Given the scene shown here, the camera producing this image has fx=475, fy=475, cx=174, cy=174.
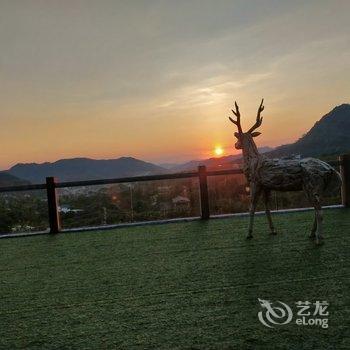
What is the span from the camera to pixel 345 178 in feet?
32.7

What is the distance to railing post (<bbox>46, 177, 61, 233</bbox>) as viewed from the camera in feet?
32.0

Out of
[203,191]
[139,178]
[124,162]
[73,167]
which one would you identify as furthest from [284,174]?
[73,167]

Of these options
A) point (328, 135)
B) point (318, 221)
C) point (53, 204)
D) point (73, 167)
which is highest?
point (328, 135)

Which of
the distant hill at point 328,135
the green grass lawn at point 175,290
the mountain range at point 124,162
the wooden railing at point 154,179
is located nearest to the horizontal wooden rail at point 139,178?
the wooden railing at point 154,179

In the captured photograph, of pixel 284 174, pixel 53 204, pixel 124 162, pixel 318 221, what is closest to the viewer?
pixel 318 221

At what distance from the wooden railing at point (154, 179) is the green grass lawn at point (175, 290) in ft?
7.19

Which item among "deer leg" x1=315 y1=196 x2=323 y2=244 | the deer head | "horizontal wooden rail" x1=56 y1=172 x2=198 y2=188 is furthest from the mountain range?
"deer leg" x1=315 y1=196 x2=323 y2=244

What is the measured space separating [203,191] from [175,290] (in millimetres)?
5838

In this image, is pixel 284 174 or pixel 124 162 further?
pixel 124 162

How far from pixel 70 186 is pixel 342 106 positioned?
5073cm

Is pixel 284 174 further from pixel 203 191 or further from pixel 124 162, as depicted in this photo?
pixel 124 162

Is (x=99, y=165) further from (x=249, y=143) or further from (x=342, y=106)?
(x=342, y=106)

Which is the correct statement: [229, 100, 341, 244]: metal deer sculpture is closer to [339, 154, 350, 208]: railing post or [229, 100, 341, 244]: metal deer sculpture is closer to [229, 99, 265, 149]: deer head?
[229, 99, 265, 149]: deer head

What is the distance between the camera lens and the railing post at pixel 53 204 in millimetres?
9750
